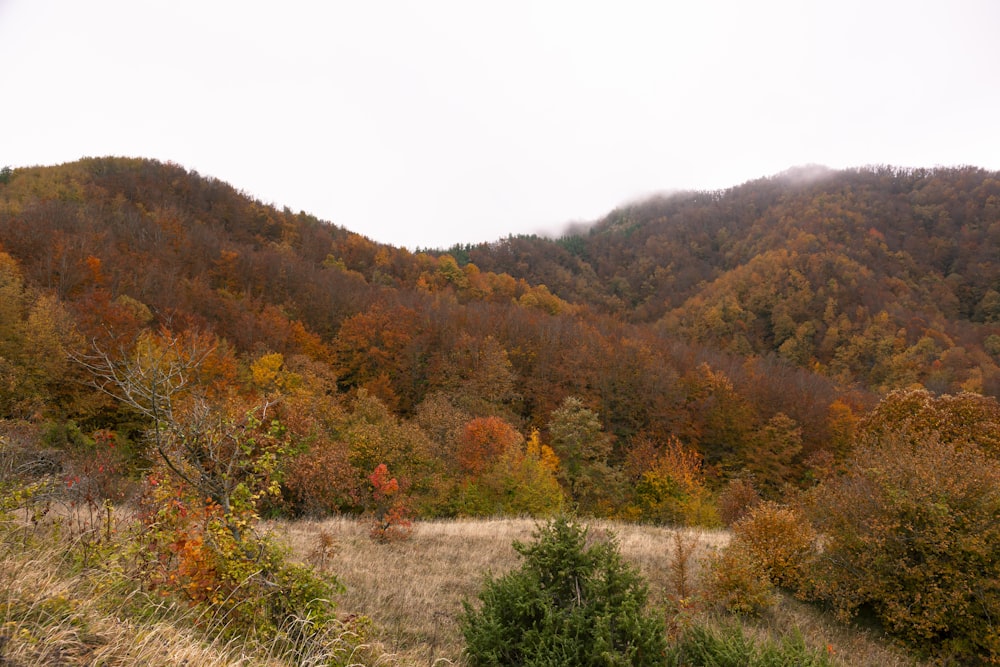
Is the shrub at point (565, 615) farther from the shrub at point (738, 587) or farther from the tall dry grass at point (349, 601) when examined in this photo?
the shrub at point (738, 587)

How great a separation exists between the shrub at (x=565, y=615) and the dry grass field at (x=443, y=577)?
0.99 meters

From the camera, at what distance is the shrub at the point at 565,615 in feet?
18.2

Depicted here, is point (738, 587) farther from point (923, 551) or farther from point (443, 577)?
point (443, 577)

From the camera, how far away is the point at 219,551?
4.39 metres

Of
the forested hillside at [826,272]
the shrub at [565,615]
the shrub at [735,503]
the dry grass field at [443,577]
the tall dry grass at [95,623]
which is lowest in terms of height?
the shrub at [735,503]

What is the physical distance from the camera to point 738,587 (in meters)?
10.8

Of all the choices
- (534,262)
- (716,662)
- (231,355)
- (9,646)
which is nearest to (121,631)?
(9,646)

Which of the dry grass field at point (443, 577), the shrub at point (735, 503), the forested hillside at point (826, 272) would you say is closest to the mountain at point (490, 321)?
the forested hillside at point (826, 272)

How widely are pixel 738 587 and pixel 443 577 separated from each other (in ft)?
23.8

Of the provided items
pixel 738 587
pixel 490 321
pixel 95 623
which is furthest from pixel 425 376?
pixel 95 623

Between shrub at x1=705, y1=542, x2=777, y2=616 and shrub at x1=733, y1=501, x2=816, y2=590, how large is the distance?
43.4 inches

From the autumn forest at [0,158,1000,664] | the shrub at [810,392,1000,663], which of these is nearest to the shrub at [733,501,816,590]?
the autumn forest at [0,158,1000,664]

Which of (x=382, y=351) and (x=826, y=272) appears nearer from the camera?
(x=382, y=351)

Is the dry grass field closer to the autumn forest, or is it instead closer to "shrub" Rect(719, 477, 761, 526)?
the autumn forest
